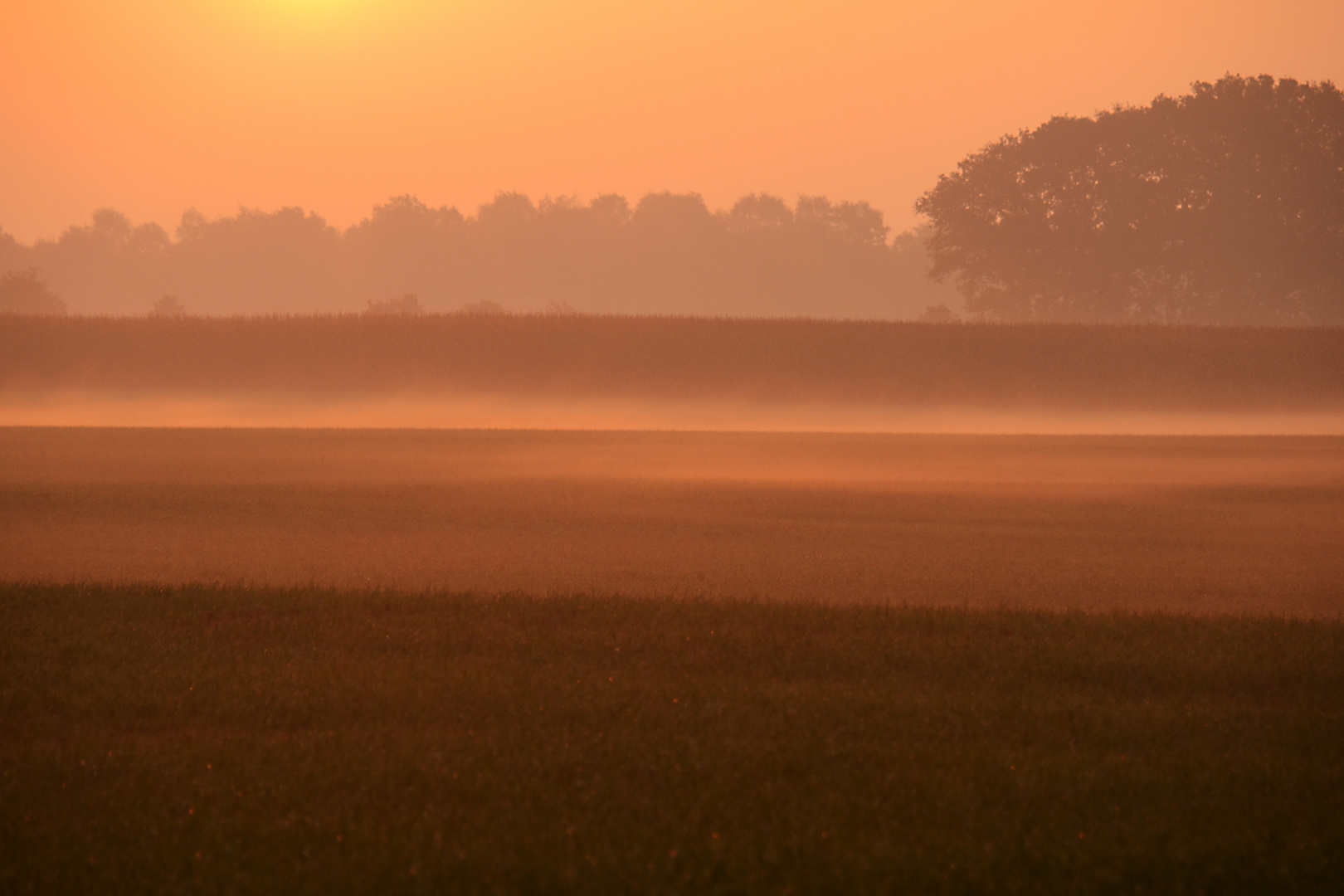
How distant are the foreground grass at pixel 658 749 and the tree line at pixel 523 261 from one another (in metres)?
103

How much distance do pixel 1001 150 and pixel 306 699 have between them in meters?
65.1

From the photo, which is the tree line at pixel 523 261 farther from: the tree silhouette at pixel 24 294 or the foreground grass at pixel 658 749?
the foreground grass at pixel 658 749

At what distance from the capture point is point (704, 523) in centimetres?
1059

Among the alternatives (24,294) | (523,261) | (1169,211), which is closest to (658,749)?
(1169,211)

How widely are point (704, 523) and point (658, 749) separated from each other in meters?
5.99

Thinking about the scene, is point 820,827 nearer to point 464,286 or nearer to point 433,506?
point 433,506

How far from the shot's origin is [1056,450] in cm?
1917

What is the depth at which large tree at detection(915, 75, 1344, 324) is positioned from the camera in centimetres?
6034

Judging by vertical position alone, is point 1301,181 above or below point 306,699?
above

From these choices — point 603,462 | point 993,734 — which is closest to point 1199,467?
point 603,462

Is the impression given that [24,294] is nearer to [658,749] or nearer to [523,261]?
[523,261]

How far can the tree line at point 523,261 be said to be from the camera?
4456 inches

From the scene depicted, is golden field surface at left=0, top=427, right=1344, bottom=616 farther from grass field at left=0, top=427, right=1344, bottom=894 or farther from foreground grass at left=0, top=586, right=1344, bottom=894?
foreground grass at left=0, top=586, right=1344, bottom=894

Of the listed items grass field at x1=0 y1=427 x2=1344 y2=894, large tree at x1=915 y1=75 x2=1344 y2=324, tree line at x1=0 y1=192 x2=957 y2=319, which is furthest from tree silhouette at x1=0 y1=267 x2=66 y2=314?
grass field at x1=0 y1=427 x2=1344 y2=894
